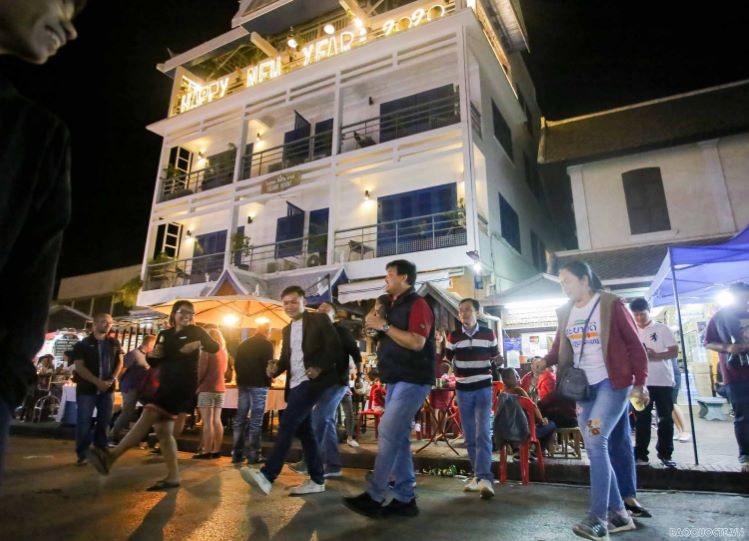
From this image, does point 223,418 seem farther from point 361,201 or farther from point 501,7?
point 501,7

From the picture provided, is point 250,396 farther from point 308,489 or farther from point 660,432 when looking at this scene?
point 660,432

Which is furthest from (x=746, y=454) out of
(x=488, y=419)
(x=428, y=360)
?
(x=428, y=360)

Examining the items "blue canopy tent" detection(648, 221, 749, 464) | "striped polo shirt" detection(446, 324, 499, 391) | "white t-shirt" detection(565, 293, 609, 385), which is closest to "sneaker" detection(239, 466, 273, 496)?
"striped polo shirt" detection(446, 324, 499, 391)

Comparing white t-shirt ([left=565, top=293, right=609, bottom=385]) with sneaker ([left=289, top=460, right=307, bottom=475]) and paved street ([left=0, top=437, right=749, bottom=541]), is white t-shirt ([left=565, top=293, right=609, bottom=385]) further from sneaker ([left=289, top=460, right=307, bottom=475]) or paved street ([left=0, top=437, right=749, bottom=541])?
sneaker ([left=289, top=460, right=307, bottom=475])

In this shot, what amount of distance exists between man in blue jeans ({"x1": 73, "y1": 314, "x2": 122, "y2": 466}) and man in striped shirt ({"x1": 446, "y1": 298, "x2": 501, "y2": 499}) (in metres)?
4.30

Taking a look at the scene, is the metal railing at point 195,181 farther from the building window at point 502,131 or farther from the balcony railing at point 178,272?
the building window at point 502,131

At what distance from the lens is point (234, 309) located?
29.6 feet

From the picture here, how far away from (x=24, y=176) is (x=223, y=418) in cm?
851

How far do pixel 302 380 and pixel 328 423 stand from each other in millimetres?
1180

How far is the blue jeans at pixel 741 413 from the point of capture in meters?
4.57

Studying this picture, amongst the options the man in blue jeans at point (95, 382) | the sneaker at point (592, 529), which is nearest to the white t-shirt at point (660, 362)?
the sneaker at point (592, 529)

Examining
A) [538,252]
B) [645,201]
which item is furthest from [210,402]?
[538,252]

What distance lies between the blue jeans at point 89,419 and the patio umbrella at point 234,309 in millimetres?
3092

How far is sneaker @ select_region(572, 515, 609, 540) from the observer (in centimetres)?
287
